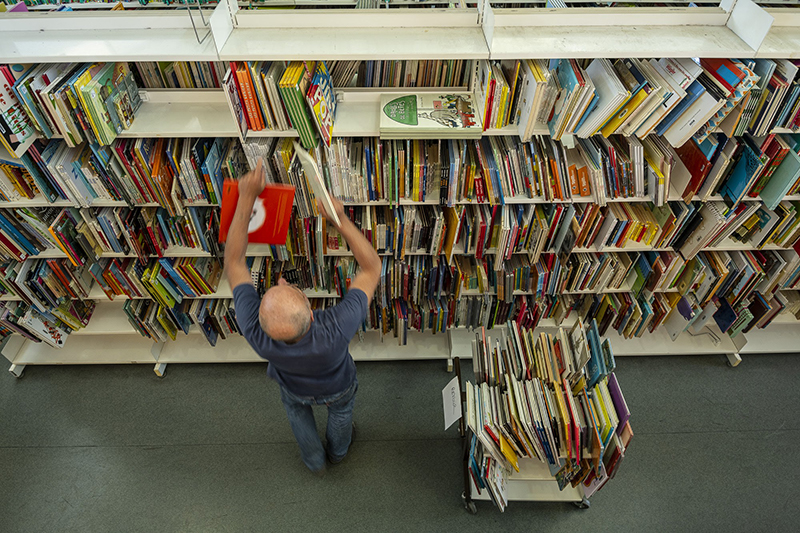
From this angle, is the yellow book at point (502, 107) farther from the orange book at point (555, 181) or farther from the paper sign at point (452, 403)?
the paper sign at point (452, 403)

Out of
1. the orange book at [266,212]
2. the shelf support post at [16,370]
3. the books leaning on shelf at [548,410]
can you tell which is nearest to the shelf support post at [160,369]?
the shelf support post at [16,370]

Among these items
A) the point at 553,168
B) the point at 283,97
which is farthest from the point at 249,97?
the point at 553,168

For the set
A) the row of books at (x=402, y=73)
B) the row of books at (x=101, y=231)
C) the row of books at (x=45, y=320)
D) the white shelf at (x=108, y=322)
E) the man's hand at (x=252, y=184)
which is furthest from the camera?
the white shelf at (x=108, y=322)

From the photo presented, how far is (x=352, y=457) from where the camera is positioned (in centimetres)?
271

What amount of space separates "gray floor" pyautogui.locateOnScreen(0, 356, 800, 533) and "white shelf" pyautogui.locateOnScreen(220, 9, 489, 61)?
1.99 metres

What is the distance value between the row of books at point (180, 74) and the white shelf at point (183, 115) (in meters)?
0.05

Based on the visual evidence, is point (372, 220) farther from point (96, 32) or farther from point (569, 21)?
point (96, 32)

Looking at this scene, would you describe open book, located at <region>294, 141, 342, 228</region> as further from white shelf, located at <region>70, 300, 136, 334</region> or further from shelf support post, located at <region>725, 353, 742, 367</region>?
shelf support post, located at <region>725, 353, 742, 367</region>

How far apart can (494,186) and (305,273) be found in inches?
46.0

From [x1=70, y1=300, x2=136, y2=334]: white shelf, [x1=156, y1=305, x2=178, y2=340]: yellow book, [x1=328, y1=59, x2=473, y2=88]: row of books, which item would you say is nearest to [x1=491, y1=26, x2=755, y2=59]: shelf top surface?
[x1=328, y1=59, x2=473, y2=88]: row of books

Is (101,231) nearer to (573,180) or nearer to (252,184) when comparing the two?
(252,184)

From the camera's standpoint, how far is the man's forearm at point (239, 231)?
1.81m

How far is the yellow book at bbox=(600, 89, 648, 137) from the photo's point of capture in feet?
6.00

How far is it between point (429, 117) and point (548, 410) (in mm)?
1341
